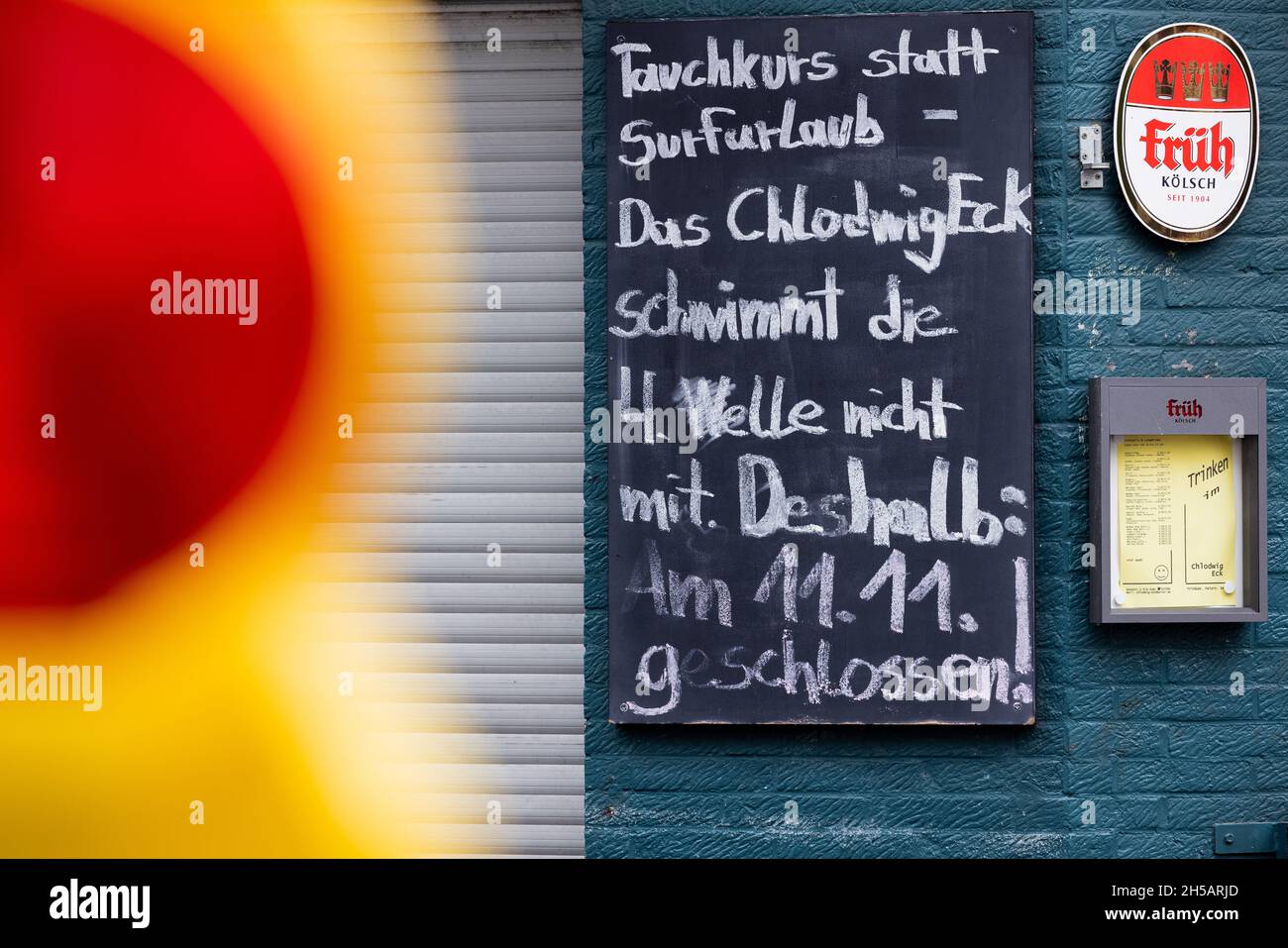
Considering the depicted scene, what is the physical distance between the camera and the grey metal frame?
3939 mm

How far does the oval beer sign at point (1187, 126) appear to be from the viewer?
13.3 feet

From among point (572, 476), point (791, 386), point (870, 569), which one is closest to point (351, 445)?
point (572, 476)

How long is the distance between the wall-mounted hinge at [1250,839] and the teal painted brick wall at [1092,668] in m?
0.04

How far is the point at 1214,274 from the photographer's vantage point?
13.5ft

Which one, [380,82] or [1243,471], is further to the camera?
[380,82]

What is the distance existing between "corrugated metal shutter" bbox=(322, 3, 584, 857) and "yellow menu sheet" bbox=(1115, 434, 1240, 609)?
6.91ft

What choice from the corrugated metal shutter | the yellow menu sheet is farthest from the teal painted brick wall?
the corrugated metal shutter

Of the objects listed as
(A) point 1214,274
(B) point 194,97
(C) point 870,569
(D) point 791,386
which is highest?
(B) point 194,97

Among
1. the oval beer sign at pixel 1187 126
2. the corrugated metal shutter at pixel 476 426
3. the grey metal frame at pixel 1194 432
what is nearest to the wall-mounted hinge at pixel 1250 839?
the grey metal frame at pixel 1194 432

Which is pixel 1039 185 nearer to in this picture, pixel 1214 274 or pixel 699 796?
pixel 1214 274

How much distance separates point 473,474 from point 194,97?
1.89m

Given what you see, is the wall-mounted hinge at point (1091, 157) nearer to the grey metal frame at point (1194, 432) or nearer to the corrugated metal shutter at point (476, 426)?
the grey metal frame at point (1194, 432)

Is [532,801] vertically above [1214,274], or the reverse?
[1214,274]

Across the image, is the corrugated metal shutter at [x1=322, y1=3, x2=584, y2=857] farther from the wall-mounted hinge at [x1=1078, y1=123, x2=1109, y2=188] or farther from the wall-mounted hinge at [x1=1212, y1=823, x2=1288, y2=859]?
the wall-mounted hinge at [x1=1212, y1=823, x2=1288, y2=859]
